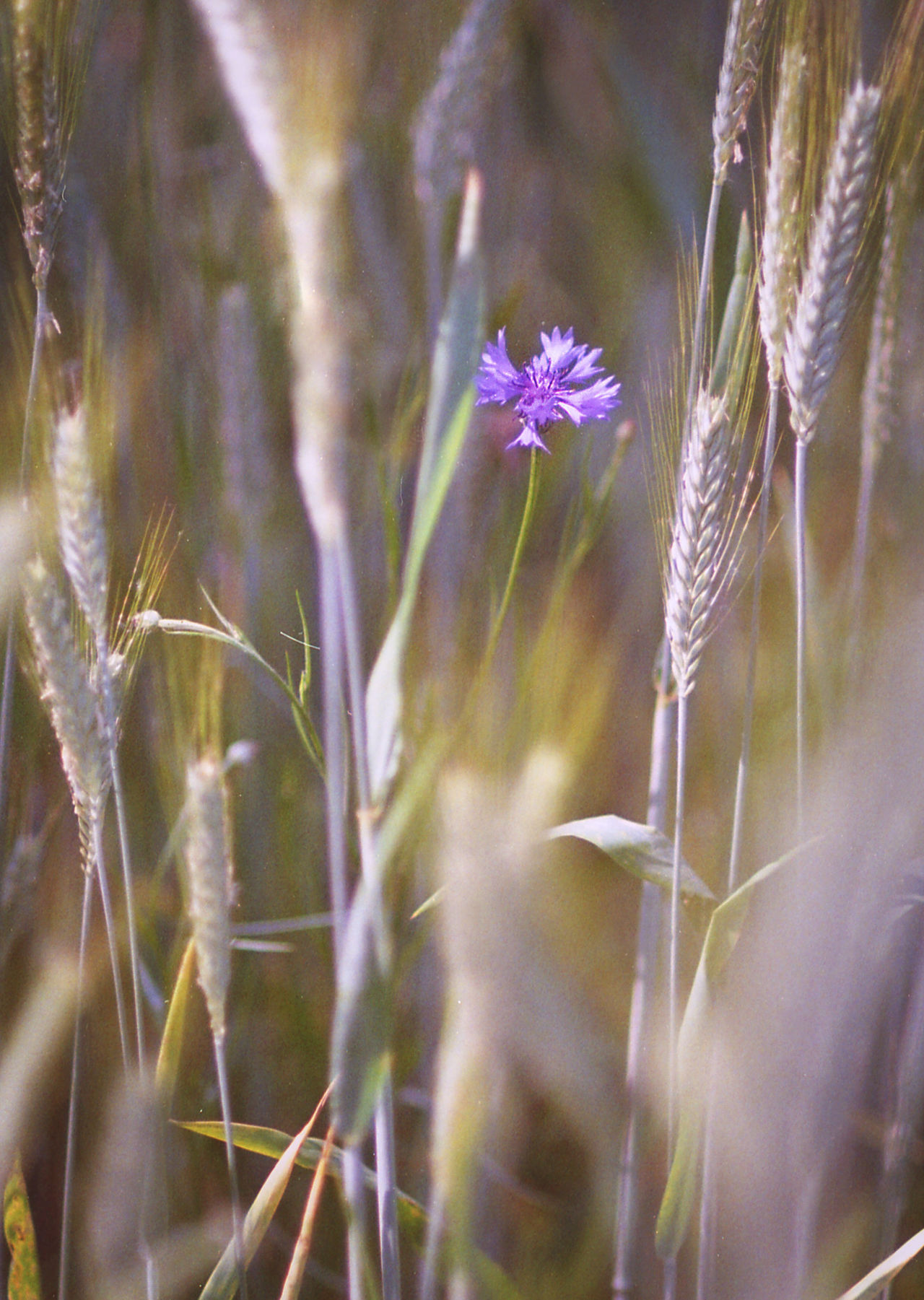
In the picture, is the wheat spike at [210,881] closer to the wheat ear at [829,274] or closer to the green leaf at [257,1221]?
the green leaf at [257,1221]

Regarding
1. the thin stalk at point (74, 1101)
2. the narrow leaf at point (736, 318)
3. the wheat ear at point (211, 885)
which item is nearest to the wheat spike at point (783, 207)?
the narrow leaf at point (736, 318)

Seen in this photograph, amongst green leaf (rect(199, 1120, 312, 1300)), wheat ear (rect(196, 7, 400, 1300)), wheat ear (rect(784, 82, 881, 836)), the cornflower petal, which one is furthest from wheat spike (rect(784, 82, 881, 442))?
green leaf (rect(199, 1120, 312, 1300))

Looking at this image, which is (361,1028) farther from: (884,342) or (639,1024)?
(884,342)

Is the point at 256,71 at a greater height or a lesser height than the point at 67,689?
greater

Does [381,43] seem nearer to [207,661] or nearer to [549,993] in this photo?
[207,661]

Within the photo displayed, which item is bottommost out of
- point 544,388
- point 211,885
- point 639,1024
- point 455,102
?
point 639,1024

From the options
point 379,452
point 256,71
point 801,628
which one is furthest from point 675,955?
point 256,71

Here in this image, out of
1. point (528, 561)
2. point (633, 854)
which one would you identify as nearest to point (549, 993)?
point (633, 854)
